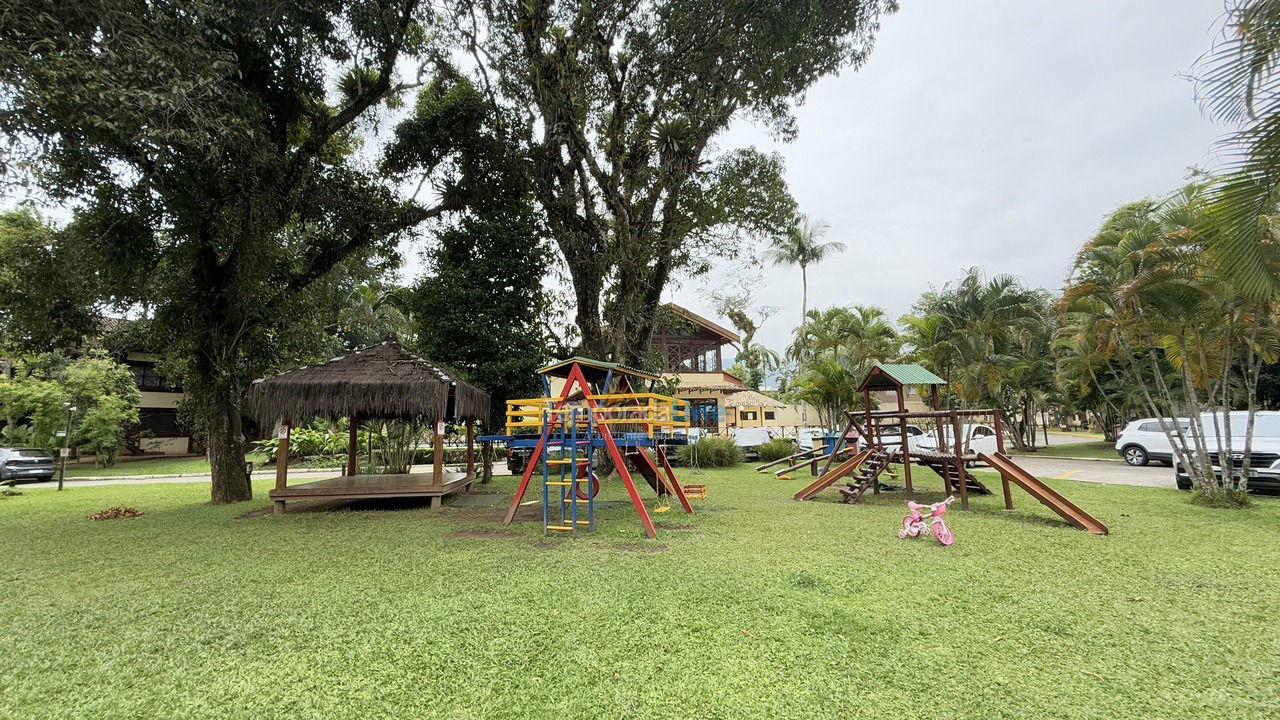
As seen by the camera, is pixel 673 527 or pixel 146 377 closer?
pixel 673 527

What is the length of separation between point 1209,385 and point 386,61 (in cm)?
1698

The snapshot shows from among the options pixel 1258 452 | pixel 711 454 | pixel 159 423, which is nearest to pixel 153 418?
pixel 159 423

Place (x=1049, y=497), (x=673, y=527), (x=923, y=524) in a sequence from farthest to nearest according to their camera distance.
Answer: (x=673, y=527) → (x=1049, y=497) → (x=923, y=524)

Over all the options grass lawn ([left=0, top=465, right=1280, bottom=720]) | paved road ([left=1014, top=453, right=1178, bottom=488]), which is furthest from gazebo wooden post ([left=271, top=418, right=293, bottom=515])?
paved road ([left=1014, top=453, right=1178, bottom=488])

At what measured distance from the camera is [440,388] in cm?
1069

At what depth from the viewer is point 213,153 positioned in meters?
8.12

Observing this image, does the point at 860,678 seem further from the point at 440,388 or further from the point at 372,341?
the point at 372,341

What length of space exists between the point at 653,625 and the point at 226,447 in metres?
11.4

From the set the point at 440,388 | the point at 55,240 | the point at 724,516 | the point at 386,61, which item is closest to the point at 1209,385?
the point at 724,516

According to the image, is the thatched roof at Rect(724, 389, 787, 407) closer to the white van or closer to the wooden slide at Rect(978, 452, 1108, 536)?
the white van

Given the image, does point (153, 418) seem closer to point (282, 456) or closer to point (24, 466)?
point (24, 466)

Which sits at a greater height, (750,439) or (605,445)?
(605,445)

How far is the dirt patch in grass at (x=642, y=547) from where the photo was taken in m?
6.64

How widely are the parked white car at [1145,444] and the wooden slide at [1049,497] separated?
13.1m
